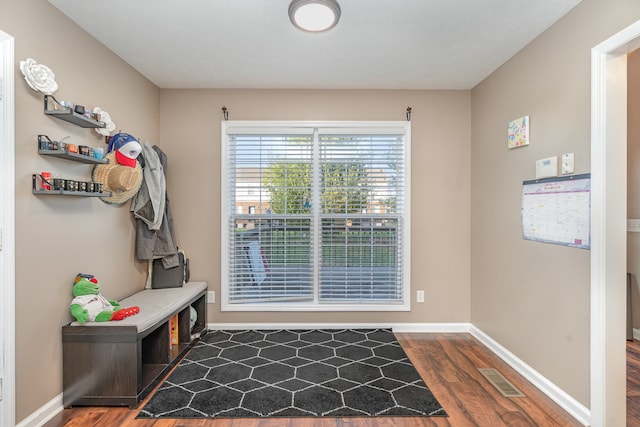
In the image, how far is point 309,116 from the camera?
3.61 m

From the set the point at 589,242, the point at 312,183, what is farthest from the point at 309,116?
the point at 589,242

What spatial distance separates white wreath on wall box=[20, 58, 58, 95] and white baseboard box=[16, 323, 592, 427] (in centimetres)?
193

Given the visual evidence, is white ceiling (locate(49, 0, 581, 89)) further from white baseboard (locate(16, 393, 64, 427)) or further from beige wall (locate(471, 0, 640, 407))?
white baseboard (locate(16, 393, 64, 427))

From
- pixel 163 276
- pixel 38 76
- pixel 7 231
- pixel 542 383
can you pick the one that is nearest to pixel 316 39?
pixel 38 76

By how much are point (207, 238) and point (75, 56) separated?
194 cm

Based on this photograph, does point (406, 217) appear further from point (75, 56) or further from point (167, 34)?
point (75, 56)

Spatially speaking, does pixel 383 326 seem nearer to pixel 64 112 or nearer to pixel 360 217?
pixel 360 217

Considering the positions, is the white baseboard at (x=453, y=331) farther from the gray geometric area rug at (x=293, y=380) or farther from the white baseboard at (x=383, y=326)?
the gray geometric area rug at (x=293, y=380)

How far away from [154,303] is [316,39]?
2.45 meters

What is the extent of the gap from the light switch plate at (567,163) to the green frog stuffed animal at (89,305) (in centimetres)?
315

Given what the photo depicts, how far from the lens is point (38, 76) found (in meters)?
1.96

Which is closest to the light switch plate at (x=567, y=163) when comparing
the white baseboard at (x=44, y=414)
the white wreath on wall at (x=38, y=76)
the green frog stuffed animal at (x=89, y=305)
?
the green frog stuffed animal at (x=89, y=305)

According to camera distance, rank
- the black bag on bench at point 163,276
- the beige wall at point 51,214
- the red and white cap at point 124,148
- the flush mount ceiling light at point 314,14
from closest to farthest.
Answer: the beige wall at point 51,214
the flush mount ceiling light at point 314,14
the red and white cap at point 124,148
the black bag on bench at point 163,276

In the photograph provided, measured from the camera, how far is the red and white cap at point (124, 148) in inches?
102
